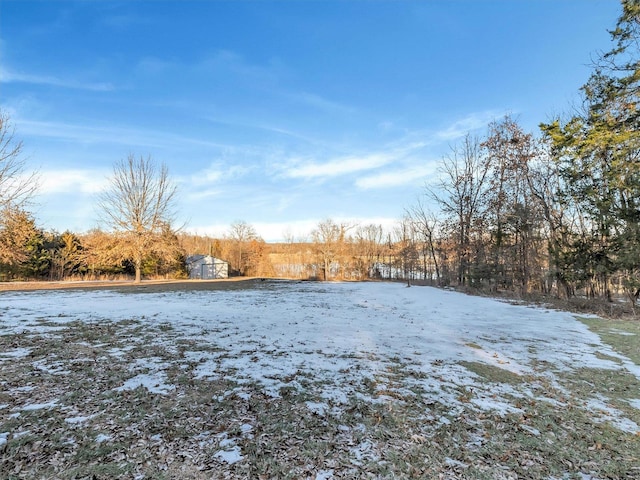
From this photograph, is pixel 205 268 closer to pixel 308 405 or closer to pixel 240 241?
pixel 240 241

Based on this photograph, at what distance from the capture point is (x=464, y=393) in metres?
3.45

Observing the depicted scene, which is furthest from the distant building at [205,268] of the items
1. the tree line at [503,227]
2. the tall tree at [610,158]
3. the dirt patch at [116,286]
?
the tall tree at [610,158]

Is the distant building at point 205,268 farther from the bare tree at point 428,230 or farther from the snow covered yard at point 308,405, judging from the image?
the snow covered yard at point 308,405

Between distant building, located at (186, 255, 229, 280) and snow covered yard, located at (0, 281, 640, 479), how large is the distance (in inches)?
1224

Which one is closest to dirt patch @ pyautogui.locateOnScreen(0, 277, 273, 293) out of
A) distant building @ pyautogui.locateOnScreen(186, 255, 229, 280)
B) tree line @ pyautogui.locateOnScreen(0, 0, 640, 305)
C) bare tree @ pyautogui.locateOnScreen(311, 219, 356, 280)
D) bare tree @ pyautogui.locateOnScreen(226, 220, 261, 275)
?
tree line @ pyautogui.locateOnScreen(0, 0, 640, 305)

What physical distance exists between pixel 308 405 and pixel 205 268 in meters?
36.1

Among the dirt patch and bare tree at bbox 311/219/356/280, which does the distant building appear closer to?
bare tree at bbox 311/219/356/280

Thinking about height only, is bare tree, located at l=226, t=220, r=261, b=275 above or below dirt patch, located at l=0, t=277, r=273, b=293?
above

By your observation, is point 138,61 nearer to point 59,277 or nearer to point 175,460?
point 175,460

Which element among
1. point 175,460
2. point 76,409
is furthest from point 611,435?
point 76,409

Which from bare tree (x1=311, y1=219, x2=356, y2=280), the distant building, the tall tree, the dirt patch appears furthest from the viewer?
the distant building

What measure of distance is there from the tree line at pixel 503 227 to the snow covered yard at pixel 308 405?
619 cm

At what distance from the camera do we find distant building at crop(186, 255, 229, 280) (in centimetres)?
3612

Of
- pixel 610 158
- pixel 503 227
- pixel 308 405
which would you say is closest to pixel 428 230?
pixel 503 227
